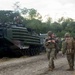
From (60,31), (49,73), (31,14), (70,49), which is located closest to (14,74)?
(49,73)

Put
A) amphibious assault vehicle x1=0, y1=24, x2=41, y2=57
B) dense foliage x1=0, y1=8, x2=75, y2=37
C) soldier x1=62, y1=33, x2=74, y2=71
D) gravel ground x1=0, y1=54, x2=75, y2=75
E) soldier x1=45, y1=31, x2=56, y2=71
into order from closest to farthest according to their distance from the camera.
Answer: gravel ground x1=0, y1=54, x2=75, y2=75 → soldier x1=62, y1=33, x2=74, y2=71 → soldier x1=45, y1=31, x2=56, y2=71 → amphibious assault vehicle x1=0, y1=24, x2=41, y2=57 → dense foliage x1=0, y1=8, x2=75, y2=37

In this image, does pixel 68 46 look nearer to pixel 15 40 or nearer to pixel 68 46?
pixel 68 46

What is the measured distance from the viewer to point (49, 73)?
46.5 ft

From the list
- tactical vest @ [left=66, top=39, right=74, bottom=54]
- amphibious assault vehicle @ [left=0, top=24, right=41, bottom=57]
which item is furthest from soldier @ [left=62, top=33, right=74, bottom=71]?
amphibious assault vehicle @ [left=0, top=24, right=41, bottom=57]

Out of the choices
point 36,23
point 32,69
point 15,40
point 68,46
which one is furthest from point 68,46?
point 36,23

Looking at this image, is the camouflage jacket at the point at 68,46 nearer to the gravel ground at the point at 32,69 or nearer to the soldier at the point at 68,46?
the soldier at the point at 68,46

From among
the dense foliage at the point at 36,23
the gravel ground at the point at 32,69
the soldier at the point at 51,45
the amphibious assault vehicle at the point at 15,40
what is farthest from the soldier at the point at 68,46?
the dense foliage at the point at 36,23

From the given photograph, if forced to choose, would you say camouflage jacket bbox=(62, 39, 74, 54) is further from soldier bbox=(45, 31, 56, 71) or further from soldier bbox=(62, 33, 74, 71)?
soldier bbox=(45, 31, 56, 71)

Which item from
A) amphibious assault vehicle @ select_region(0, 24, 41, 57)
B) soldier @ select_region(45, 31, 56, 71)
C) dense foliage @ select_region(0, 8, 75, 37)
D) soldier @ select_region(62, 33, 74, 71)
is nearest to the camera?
soldier @ select_region(62, 33, 74, 71)

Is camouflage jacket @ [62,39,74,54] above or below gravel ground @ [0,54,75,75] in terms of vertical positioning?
above

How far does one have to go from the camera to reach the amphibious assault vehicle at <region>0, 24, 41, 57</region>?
25.8 metres

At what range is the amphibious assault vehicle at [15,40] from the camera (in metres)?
25.8

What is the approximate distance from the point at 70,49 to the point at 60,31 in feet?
90.4

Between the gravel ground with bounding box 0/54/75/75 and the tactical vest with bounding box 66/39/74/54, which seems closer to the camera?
the gravel ground with bounding box 0/54/75/75
